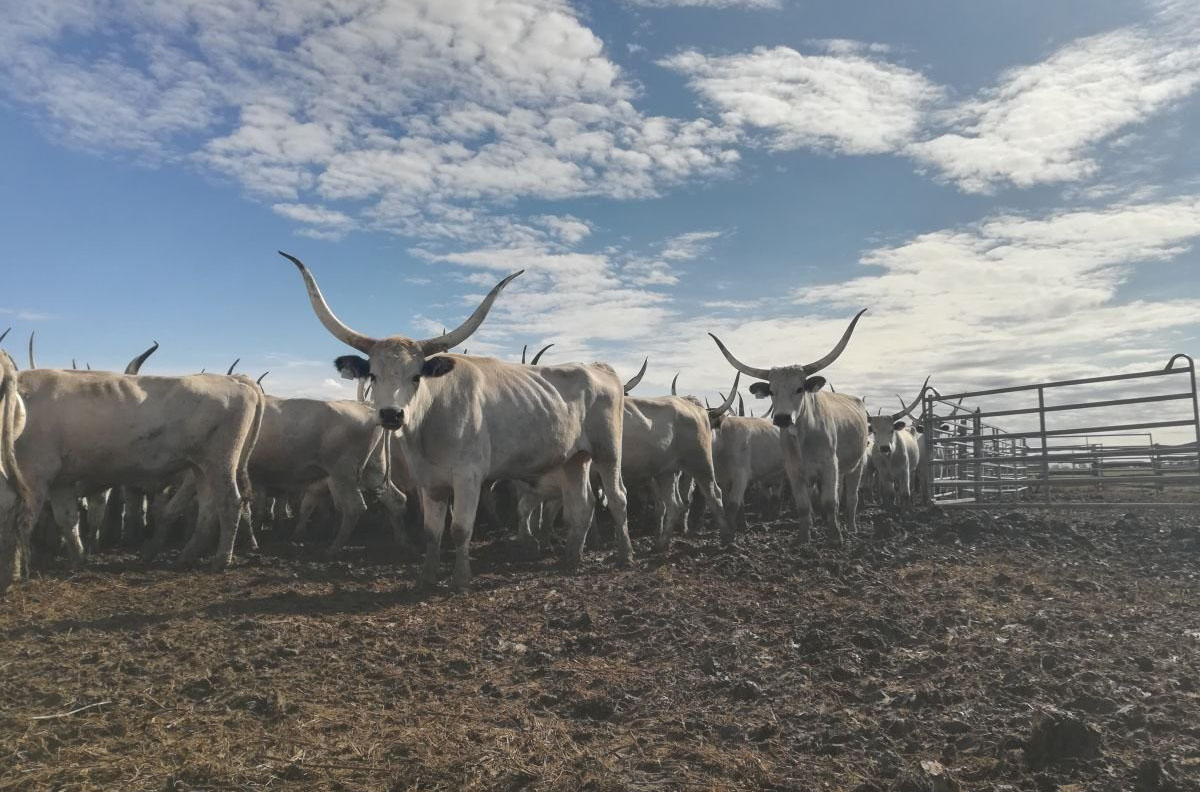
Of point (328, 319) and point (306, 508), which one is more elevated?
point (328, 319)

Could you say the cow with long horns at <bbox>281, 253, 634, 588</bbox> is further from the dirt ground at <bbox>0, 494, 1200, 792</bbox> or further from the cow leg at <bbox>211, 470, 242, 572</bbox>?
the cow leg at <bbox>211, 470, 242, 572</bbox>

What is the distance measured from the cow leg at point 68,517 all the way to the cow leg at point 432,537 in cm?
450

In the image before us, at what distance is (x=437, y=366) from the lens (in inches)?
318

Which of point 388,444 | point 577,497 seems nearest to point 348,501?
point 388,444

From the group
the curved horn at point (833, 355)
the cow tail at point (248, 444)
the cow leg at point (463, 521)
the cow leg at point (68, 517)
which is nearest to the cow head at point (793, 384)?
the curved horn at point (833, 355)

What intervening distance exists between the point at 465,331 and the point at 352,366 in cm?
122

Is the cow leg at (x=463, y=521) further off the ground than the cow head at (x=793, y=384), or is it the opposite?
the cow head at (x=793, y=384)

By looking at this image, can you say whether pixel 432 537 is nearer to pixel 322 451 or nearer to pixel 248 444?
pixel 248 444

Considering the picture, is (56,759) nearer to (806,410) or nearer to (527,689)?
(527,689)

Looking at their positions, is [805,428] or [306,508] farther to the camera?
[306,508]

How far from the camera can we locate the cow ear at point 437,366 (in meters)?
8.02

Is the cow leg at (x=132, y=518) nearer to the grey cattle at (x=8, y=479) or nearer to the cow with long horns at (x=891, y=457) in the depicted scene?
the grey cattle at (x=8, y=479)

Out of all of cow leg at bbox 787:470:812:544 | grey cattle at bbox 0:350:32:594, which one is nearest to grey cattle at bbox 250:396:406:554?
grey cattle at bbox 0:350:32:594

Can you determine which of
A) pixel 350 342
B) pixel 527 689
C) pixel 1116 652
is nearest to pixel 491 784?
pixel 527 689
